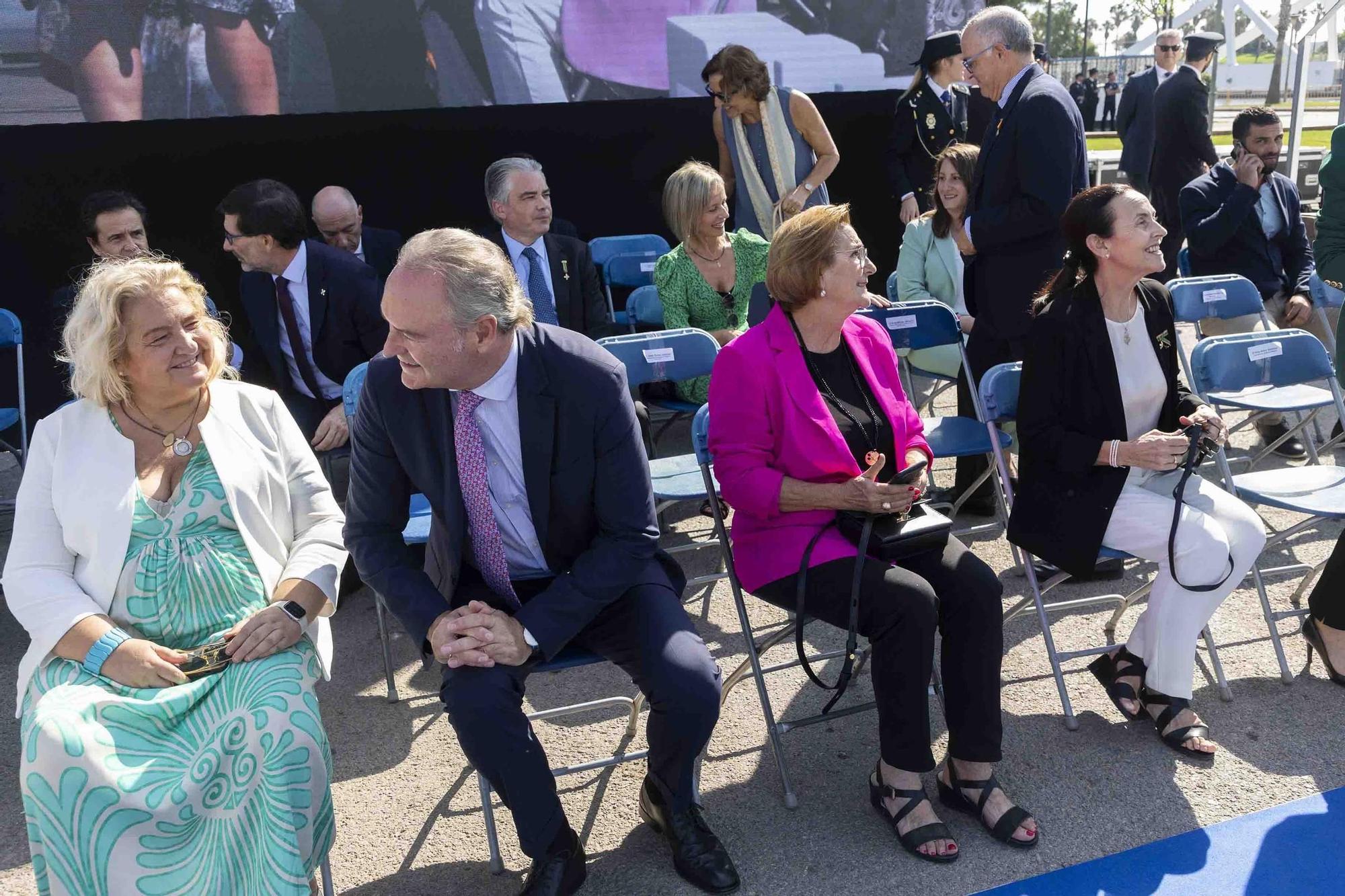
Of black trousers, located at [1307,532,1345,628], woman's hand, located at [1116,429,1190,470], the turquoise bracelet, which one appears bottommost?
black trousers, located at [1307,532,1345,628]

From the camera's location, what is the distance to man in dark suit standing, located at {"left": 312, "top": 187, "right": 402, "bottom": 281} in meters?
5.75

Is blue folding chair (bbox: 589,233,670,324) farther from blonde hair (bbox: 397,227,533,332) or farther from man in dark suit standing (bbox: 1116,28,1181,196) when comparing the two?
man in dark suit standing (bbox: 1116,28,1181,196)

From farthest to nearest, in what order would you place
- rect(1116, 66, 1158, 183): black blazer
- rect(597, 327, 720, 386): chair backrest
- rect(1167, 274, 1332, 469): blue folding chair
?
1. rect(1116, 66, 1158, 183): black blazer
2. rect(1167, 274, 1332, 469): blue folding chair
3. rect(597, 327, 720, 386): chair backrest

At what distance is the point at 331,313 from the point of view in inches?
177

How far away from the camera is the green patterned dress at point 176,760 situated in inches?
89.0

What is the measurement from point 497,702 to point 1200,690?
2.28 m

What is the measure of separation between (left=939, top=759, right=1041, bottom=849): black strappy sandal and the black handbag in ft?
1.25

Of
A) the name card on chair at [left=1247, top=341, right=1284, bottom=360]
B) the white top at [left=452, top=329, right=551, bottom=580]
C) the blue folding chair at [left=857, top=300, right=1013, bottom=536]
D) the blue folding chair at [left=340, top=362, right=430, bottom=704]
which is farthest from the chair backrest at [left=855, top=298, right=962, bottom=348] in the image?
the white top at [left=452, top=329, right=551, bottom=580]

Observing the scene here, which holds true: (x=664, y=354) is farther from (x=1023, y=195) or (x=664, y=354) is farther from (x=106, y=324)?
(x=106, y=324)

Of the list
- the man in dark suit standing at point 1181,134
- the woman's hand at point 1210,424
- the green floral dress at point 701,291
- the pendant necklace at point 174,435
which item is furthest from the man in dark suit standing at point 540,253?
the man in dark suit standing at point 1181,134

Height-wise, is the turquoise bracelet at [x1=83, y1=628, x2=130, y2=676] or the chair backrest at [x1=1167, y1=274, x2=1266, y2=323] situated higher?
the chair backrest at [x1=1167, y1=274, x2=1266, y2=323]

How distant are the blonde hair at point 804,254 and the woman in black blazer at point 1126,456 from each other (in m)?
0.74

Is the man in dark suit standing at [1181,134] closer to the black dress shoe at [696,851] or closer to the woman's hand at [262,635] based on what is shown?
the black dress shoe at [696,851]

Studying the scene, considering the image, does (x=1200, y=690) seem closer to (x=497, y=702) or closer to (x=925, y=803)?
(x=925, y=803)
